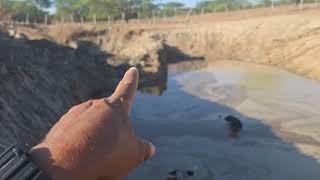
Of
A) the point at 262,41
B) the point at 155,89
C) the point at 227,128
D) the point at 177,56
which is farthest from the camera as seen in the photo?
the point at 177,56

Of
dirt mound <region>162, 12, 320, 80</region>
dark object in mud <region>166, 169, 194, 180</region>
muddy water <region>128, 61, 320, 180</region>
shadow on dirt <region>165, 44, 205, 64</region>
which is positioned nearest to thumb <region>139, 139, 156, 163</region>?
dark object in mud <region>166, 169, 194, 180</region>

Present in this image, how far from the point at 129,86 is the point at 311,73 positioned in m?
42.6

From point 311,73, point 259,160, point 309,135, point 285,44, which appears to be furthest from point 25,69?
point 285,44

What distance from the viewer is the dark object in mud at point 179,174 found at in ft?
59.5

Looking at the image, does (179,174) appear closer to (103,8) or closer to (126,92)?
(126,92)

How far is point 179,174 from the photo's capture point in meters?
18.4

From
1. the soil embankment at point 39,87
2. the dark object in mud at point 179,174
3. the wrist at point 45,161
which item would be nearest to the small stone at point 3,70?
the soil embankment at point 39,87

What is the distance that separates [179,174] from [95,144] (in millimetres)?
16322

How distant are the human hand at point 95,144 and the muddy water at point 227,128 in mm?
16470

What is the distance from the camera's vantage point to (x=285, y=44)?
5281 centimetres

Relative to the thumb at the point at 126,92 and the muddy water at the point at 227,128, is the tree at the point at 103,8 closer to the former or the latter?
the muddy water at the point at 227,128

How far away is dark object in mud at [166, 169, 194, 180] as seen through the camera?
1812 cm

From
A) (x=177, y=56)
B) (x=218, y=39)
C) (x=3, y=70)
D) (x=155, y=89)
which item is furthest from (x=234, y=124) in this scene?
(x=177, y=56)

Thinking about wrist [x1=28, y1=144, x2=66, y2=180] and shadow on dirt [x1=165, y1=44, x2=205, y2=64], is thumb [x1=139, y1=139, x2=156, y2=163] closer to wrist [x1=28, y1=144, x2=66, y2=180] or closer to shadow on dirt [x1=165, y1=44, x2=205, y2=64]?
wrist [x1=28, y1=144, x2=66, y2=180]
